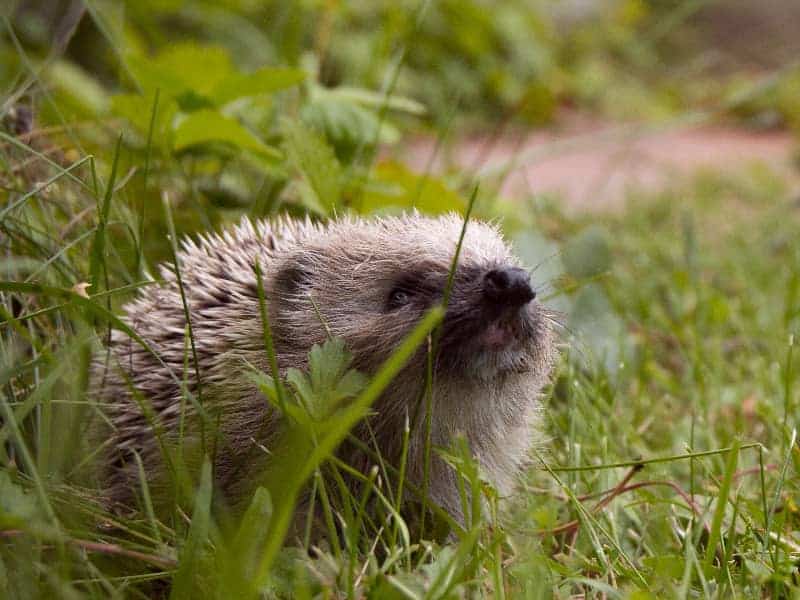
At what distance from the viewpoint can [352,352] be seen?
2516 mm

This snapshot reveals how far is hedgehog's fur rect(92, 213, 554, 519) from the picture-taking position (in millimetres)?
2488

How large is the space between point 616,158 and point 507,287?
433 centimetres

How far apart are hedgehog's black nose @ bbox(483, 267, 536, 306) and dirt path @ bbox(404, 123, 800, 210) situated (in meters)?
4.57

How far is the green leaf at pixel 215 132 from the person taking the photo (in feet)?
11.5

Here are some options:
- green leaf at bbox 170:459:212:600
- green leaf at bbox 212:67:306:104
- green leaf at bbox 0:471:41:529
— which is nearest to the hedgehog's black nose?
green leaf at bbox 170:459:212:600

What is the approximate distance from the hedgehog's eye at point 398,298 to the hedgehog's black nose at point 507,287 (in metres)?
0.26

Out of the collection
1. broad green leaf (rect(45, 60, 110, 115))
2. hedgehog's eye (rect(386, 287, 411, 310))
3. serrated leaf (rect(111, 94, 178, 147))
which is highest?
broad green leaf (rect(45, 60, 110, 115))

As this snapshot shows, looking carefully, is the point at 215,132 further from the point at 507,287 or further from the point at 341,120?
the point at 507,287

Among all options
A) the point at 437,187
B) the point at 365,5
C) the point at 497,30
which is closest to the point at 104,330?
the point at 437,187

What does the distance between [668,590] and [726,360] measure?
8.47 feet

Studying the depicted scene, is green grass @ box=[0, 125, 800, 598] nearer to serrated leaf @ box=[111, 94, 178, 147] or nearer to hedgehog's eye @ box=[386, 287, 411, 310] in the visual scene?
serrated leaf @ box=[111, 94, 178, 147]

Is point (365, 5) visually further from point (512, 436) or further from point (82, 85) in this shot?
point (512, 436)

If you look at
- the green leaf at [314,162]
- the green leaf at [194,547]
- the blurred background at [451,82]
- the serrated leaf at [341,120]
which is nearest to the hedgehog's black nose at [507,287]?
the green leaf at [194,547]

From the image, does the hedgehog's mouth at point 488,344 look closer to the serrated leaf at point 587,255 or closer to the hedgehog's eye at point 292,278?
the hedgehog's eye at point 292,278
